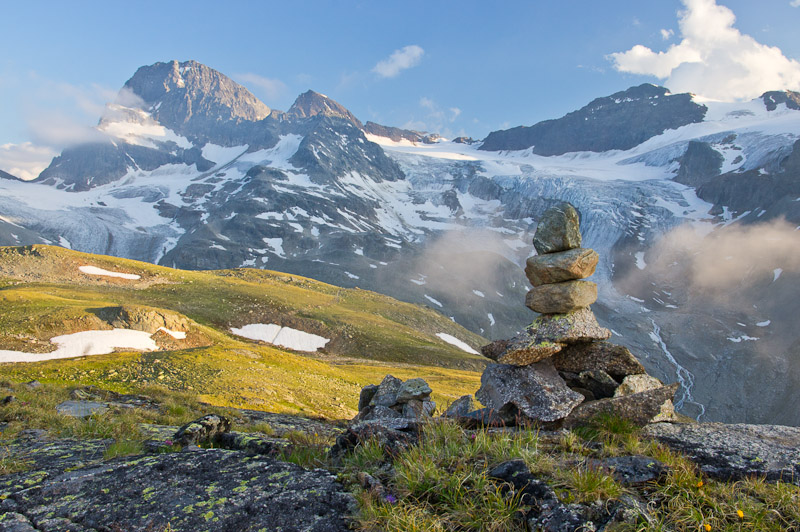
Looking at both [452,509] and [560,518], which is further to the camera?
[452,509]

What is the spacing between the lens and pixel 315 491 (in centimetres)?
551

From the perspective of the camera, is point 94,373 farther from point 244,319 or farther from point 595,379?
point 244,319

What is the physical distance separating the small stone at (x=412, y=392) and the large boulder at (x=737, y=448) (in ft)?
34.8

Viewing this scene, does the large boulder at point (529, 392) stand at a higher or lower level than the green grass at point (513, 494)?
lower

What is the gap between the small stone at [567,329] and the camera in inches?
491

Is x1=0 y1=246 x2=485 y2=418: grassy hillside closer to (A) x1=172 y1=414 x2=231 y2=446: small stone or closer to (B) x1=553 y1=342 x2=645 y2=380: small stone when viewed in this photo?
(A) x1=172 y1=414 x2=231 y2=446: small stone

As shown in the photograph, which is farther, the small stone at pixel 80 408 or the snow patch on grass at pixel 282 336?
the snow patch on grass at pixel 282 336

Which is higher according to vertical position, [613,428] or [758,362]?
[613,428]

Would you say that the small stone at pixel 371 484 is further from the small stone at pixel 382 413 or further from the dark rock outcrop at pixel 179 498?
the small stone at pixel 382 413

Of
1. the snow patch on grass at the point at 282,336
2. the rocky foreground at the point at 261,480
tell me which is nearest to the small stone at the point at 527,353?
the rocky foreground at the point at 261,480

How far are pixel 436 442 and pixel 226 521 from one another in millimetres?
3540

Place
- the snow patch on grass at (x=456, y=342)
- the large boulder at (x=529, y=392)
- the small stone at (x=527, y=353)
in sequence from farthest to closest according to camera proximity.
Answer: the snow patch on grass at (x=456, y=342) → the small stone at (x=527, y=353) → the large boulder at (x=529, y=392)

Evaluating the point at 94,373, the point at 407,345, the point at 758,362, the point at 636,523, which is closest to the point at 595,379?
the point at 636,523

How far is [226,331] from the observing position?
62.7 meters
